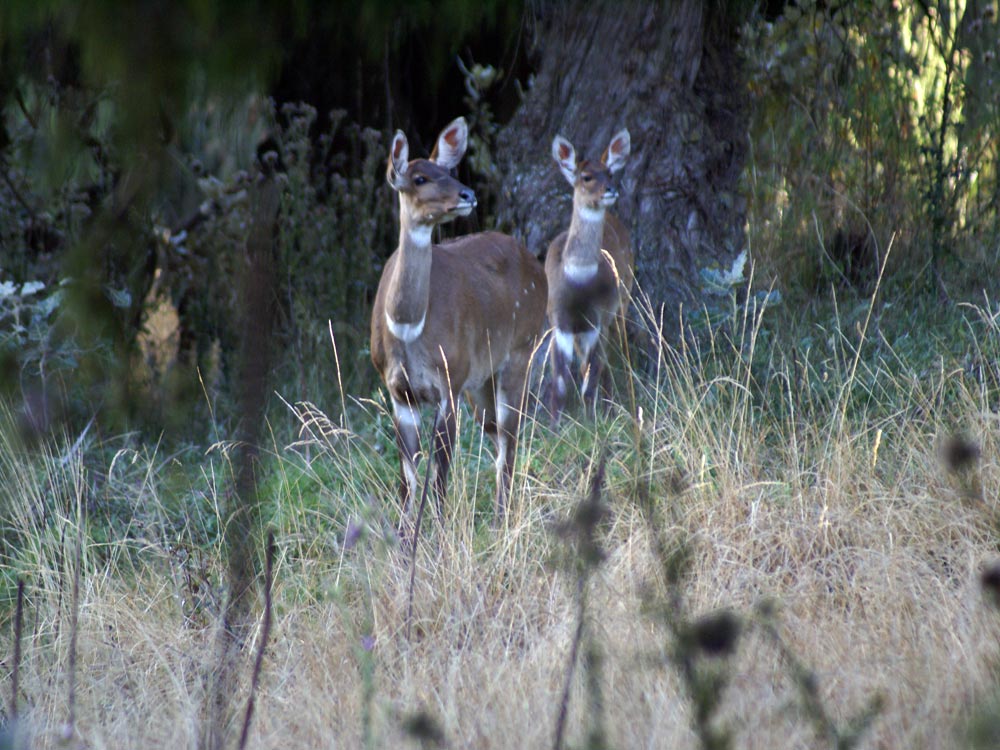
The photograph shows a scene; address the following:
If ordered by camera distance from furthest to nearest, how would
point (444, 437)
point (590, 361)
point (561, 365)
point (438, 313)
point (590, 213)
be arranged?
point (561, 365) < point (590, 361) < point (590, 213) < point (438, 313) < point (444, 437)

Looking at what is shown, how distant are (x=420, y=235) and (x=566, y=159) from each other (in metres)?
1.40

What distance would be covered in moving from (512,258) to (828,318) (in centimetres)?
140

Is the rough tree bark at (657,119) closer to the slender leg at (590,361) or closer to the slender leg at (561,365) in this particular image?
the slender leg at (590,361)

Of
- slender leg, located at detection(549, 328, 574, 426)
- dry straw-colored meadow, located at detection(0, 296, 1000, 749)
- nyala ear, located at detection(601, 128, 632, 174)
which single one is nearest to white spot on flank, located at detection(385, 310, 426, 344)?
dry straw-colored meadow, located at detection(0, 296, 1000, 749)

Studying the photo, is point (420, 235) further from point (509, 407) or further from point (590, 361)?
point (590, 361)

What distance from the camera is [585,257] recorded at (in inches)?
260

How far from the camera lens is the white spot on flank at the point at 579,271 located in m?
6.54

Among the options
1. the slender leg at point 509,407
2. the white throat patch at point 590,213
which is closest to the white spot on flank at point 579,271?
the white throat patch at point 590,213

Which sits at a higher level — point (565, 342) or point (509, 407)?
point (509, 407)

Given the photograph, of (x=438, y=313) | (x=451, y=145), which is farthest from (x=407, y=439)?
(x=451, y=145)

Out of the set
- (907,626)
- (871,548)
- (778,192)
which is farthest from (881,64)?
(907,626)

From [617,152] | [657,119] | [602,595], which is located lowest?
[602,595]

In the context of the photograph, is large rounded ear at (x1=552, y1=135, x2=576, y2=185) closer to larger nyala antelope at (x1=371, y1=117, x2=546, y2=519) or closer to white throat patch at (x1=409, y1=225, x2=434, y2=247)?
larger nyala antelope at (x1=371, y1=117, x2=546, y2=519)

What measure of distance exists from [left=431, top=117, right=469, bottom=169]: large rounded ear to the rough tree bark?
1.04 metres
